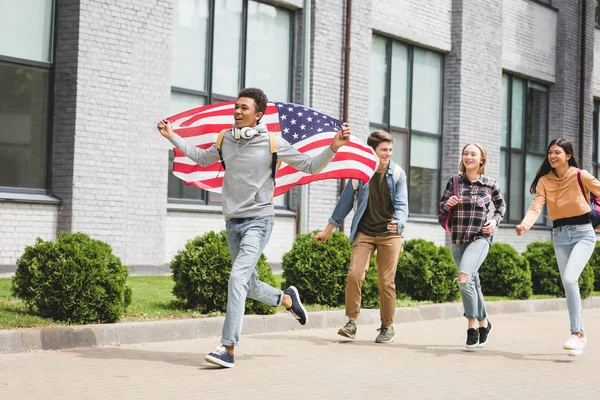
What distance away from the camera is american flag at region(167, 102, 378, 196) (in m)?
9.68

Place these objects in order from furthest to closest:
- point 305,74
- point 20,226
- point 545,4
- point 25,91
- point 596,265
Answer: point 545,4
point 596,265
point 305,74
point 25,91
point 20,226

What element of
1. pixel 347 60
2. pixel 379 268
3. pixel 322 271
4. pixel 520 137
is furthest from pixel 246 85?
pixel 520 137

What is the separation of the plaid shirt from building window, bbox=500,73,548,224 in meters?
16.0

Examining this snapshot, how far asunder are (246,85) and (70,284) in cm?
898

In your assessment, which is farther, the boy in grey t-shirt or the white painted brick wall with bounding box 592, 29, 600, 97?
the white painted brick wall with bounding box 592, 29, 600, 97

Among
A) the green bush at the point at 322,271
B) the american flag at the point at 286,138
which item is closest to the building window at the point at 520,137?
the green bush at the point at 322,271

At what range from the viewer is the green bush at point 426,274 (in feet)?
48.5

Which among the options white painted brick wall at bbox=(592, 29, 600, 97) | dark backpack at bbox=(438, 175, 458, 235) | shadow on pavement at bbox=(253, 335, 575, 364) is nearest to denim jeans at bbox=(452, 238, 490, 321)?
dark backpack at bbox=(438, 175, 458, 235)

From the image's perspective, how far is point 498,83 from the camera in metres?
24.9

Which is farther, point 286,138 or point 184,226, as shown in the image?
point 184,226

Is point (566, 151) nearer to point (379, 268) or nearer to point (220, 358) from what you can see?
point (379, 268)

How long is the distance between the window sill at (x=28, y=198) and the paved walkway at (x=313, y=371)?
506cm

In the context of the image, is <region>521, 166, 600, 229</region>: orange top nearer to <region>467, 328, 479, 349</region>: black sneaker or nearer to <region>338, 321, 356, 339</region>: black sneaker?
<region>467, 328, 479, 349</region>: black sneaker

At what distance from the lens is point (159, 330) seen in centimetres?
1019
